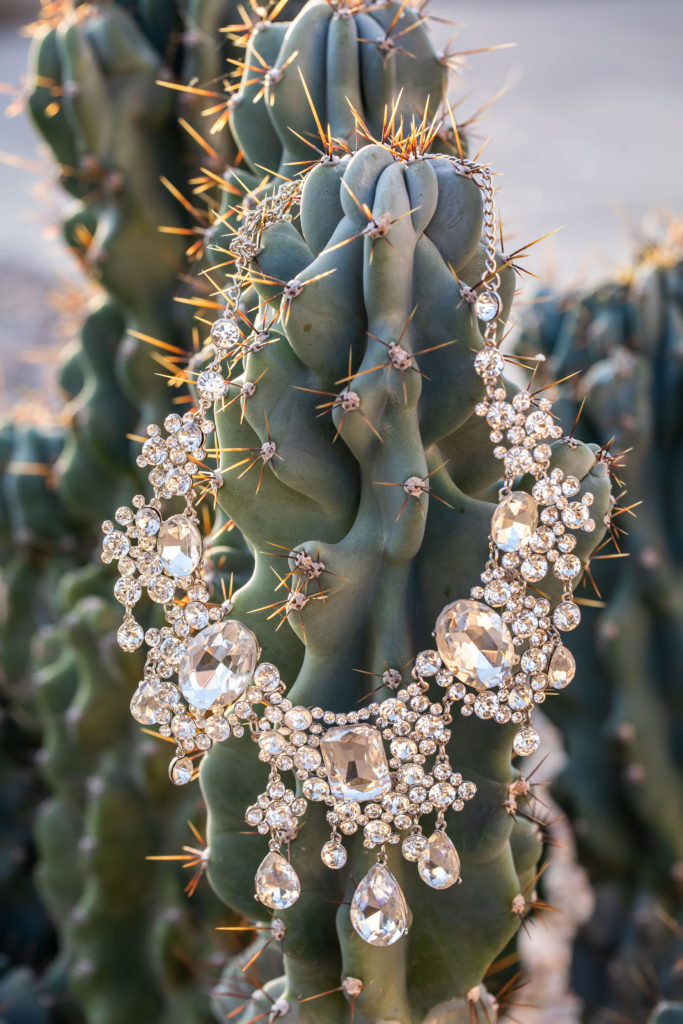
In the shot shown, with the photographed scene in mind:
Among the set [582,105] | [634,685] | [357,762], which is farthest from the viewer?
[582,105]

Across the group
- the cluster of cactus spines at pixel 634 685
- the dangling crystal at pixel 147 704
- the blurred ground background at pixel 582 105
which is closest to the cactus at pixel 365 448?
the dangling crystal at pixel 147 704

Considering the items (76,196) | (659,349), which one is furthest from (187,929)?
(659,349)

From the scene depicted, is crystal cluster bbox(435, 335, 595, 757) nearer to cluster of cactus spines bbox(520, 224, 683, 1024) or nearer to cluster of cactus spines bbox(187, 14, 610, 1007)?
cluster of cactus spines bbox(187, 14, 610, 1007)

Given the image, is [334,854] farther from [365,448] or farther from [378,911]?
[365,448]

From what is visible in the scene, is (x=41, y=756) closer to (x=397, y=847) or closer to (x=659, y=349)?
(x=397, y=847)

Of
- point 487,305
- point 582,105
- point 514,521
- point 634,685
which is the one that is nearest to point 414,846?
point 514,521

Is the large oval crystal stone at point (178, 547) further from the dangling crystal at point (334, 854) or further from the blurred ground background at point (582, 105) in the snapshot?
the blurred ground background at point (582, 105)
